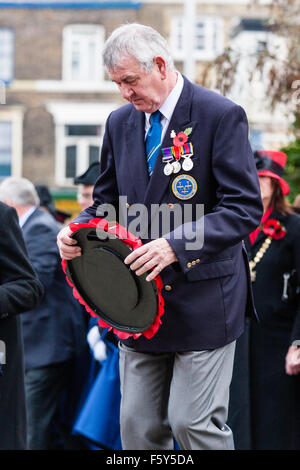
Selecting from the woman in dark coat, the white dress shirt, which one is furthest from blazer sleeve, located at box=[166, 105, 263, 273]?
the woman in dark coat

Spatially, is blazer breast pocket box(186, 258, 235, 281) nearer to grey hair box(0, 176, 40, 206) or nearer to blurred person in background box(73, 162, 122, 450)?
blurred person in background box(73, 162, 122, 450)

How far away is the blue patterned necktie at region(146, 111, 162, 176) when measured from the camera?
3.24m

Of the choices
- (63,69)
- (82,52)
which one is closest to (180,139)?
(82,52)

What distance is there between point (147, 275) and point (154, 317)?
174mm

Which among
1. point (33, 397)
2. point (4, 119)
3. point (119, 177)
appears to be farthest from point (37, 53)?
point (119, 177)

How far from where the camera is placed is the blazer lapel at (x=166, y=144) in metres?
3.14

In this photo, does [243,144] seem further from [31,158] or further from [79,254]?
[31,158]

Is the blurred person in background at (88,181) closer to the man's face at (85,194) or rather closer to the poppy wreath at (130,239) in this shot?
the man's face at (85,194)

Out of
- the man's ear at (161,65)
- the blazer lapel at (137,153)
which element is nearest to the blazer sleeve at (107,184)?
the blazer lapel at (137,153)

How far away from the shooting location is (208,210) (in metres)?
3.15

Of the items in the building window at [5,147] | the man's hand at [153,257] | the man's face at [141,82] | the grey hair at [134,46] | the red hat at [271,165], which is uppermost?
the grey hair at [134,46]

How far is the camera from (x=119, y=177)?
3.37 metres

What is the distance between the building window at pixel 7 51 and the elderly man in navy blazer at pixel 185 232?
809 inches

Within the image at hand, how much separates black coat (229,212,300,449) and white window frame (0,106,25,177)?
18.7 m
